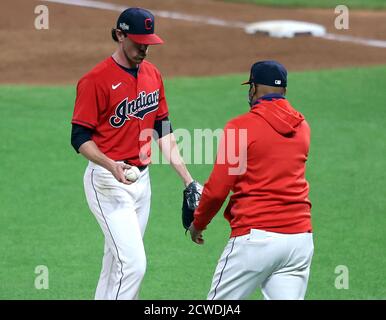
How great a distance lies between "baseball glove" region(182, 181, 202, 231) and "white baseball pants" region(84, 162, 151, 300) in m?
0.25

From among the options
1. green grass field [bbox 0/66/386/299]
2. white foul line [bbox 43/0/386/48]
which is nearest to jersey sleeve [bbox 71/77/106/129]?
green grass field [bbox 0/66/386/299]

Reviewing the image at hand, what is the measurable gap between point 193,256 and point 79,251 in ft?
3.10

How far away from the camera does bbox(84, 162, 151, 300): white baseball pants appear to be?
644cm

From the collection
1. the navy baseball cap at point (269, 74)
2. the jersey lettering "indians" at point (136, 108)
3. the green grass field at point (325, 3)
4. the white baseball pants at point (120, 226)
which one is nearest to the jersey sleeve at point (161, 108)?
the jersey lettering "indians" at point (136, 108)

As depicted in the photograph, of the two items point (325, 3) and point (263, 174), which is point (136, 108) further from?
point (325, 3)

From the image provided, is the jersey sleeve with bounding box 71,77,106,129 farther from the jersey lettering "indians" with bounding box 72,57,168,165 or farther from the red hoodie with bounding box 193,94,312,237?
the red hoodie with bounding box 193,94,312,237

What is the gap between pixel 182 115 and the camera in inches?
510

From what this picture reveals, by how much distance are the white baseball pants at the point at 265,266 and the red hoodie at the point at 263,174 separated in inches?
2.6

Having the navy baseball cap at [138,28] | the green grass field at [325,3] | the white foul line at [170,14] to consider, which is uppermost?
the green grass field at [325,3]

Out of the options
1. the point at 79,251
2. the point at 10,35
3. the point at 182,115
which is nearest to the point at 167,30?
the point at 10,35

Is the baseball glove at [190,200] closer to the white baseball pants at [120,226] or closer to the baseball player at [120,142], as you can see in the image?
the baseball player at [120,142]

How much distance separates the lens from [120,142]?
261 inches

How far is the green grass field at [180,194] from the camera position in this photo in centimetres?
809
